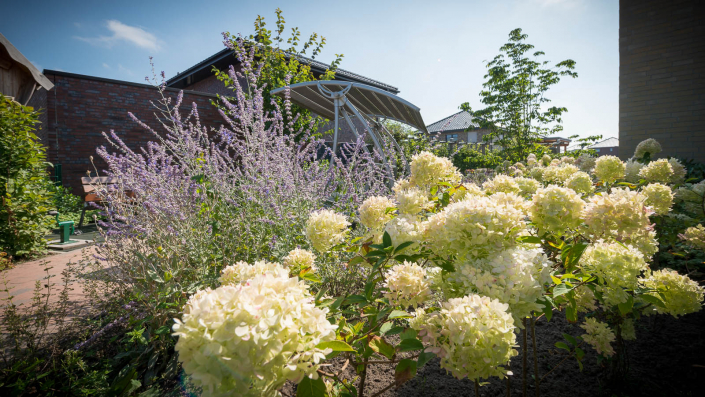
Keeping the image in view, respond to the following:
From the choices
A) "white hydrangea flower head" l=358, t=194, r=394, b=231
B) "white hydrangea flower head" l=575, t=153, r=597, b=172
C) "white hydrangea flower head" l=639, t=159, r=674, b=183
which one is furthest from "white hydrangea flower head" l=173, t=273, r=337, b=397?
"white hydrangea flower head" l=575, t=153, r=597, b=172

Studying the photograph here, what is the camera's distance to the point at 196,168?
2.65 meters

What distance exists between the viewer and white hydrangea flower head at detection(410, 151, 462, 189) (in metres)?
1.71

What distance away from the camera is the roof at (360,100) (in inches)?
223

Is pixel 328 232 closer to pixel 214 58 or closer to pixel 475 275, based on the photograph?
pixel 475 275

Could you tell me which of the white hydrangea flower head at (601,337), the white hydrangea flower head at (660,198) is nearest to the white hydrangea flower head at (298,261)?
the white hydrangea flower head at (601,337)

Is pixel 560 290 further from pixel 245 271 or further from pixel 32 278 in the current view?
pixel 32 278

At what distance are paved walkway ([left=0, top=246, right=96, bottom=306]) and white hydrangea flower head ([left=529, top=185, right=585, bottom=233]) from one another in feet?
11.0

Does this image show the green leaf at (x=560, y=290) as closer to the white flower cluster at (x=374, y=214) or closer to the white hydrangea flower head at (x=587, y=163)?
the white flower cluster at (x=374, y=214)

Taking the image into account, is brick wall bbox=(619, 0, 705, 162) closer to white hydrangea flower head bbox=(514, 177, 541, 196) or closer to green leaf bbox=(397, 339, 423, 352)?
white hydrangea flower head bbox=(514, 177, 541, 196)

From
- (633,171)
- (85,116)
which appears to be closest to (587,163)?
(633,171)

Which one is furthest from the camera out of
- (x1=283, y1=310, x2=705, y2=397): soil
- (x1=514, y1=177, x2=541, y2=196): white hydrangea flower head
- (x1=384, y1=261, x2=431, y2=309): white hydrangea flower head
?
(x1=514, y1=177, x2=541, y2=196): white hydrangea flower head

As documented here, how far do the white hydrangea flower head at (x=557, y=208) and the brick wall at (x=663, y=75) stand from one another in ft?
20.8

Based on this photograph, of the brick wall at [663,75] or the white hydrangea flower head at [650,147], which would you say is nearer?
the white hydrangea flower head at [650,147]

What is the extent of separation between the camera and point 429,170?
1717 millimetres
